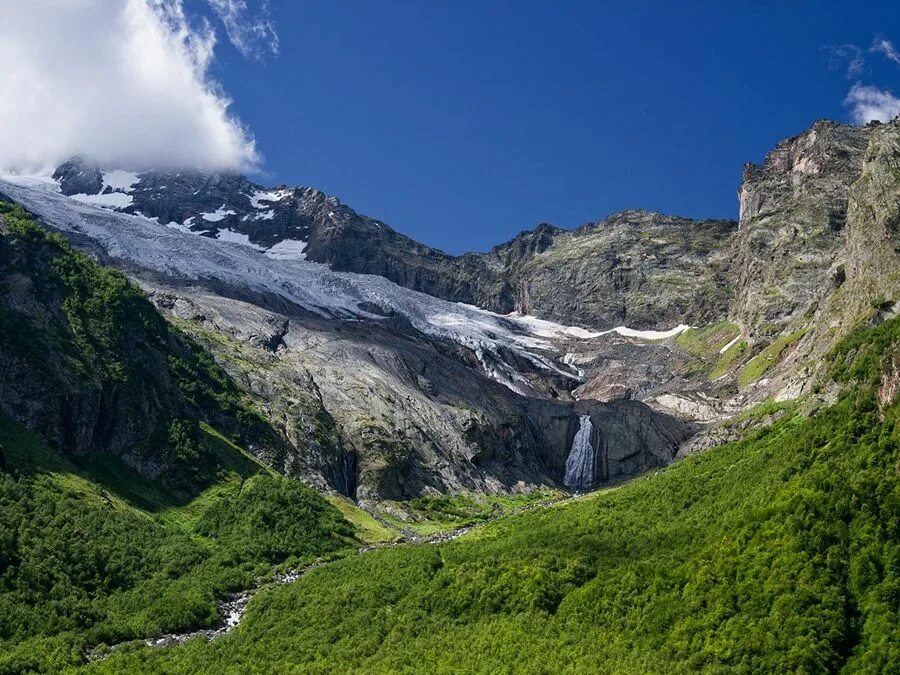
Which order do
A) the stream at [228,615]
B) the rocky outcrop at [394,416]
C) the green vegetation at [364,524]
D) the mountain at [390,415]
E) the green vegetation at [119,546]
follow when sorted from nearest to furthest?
1. the green vegetation at [119,546]
2. the stream at [228,615]
3. the green vegetation at [364,524]
4. the mountain at [390,415]
5. the rocky outcrop at [394,416]

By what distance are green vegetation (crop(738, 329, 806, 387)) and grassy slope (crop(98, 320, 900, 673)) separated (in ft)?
310

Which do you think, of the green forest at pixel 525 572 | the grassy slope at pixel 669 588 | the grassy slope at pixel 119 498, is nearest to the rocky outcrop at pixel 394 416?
the grassy slope at pixel 119 498

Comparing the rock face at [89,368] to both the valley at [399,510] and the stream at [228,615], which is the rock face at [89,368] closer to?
the valley at [399,510]

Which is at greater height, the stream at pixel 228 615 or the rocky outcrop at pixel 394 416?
the rocky outcrop at pixel 394 416

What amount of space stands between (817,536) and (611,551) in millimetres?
14746

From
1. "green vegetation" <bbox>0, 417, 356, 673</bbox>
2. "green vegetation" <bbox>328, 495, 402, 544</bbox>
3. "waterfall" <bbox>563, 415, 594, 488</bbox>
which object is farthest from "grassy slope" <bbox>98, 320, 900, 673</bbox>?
"waterfall" <bbox>563, 415, 594, 488</bbox>

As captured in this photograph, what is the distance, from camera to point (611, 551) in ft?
187

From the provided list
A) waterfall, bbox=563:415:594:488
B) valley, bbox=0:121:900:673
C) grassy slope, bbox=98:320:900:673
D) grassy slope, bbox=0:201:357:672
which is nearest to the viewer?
grassy slope, bbox=98:320:900:673

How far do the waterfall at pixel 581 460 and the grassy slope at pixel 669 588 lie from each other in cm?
7662

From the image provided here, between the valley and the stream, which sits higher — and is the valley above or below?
above

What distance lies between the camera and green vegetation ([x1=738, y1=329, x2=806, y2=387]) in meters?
156

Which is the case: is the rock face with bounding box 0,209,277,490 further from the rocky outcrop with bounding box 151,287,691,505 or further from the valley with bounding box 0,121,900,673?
the rocky outcrop with bounding box 151,287,691,505

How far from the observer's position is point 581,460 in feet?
481

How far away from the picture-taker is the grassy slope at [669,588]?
140 feet
